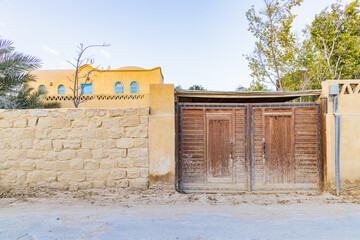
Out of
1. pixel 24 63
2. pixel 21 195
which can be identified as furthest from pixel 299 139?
pixel 24 63

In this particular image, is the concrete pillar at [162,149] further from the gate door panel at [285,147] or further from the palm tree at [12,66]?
the palm tree at [12,66]

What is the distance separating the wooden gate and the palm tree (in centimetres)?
385

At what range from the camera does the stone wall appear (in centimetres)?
462

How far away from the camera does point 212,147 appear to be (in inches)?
193

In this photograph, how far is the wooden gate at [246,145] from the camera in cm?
483

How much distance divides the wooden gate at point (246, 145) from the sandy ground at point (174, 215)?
1.15ft

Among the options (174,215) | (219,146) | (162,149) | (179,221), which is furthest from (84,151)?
(219,146)

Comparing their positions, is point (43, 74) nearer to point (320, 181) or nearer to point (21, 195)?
point (21, 195)

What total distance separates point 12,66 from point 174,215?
5.10 meters

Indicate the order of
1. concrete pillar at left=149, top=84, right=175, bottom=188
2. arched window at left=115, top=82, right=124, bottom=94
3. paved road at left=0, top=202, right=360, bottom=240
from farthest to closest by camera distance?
arched window at left=115, top=82, right=124, bottom=94
concrete pillar at left=149, top=84, right=175, bottom=188
paved road at left=0, top=202, right=360, bottom=240

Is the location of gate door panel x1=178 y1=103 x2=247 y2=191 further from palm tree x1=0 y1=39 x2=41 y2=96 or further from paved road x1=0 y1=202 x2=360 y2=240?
palm tree x1=0 y1=39 x2=41 y2=96

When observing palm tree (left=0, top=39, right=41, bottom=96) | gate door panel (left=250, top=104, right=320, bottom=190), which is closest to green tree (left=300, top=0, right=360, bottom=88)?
gate door panel (left=250, top=104, right=320, bottom=190)

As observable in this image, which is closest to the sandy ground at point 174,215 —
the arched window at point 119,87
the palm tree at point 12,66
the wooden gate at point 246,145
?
the wooden gate at point 246,145

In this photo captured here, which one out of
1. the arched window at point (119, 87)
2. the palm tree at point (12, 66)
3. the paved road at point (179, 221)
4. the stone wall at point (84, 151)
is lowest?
the paved road at point (179, 221)
